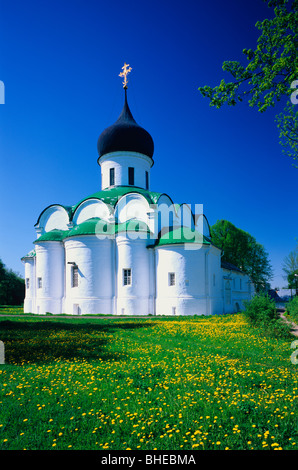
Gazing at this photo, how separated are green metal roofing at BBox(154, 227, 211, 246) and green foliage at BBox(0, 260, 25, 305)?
25.6 metres

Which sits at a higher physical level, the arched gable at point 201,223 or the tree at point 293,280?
the arched gable at point 201,223

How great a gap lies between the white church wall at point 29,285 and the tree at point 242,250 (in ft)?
70.4

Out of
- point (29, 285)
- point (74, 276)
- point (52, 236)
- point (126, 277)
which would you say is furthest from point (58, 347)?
point (29, 285)

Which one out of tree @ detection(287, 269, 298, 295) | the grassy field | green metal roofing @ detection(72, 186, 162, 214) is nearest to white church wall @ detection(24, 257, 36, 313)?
green metal roofing @ detection(72, 186, 162, 214)

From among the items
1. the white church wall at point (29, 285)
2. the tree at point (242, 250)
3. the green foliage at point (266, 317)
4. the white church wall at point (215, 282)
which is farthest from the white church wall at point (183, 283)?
the tree at point (242, 250)

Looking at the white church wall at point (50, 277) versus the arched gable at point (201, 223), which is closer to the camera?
the white church wall at point (50, 277)

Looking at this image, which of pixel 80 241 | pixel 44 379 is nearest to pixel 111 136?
pixel 80 241

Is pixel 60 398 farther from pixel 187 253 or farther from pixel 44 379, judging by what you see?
pixel 187 253

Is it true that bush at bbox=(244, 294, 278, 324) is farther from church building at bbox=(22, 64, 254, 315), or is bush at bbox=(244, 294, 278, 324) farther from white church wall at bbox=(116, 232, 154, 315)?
white church wall at bbox=(116, 232, 154, 315)

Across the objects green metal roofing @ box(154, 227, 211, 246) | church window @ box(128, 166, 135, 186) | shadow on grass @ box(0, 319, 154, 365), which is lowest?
shadow on grass @ box(0, 319, 154, 365)

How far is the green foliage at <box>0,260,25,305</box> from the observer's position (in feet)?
130

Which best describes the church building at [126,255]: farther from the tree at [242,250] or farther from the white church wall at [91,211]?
the tree at [242,250]

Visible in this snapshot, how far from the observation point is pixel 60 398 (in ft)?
16.4

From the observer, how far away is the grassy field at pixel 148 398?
372 centimetres
